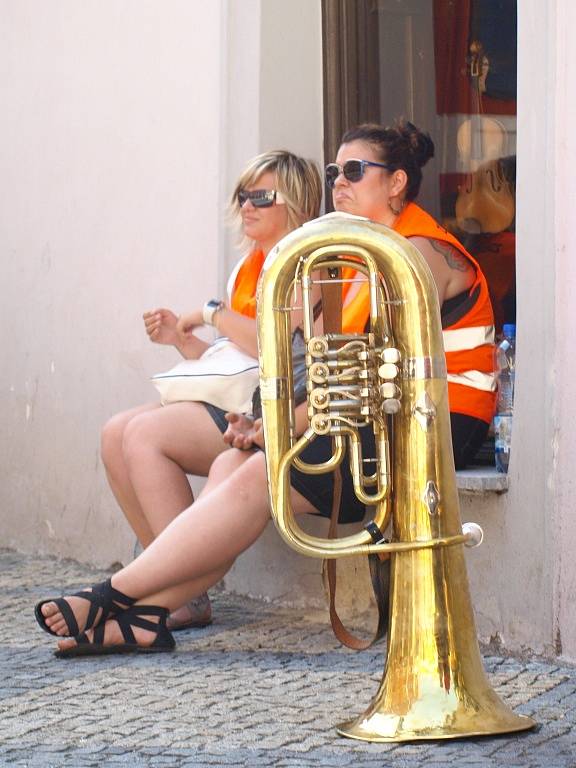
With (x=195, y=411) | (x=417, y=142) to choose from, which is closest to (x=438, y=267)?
(x=417, y=142)

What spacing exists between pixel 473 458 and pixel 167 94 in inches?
81.8

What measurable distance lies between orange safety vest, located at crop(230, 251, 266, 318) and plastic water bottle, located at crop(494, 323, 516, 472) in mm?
909

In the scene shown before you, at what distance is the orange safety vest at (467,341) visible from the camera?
4.55 metres

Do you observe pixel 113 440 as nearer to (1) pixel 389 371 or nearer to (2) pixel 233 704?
(2) pixel 233 704

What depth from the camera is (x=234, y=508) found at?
4488 millimetres

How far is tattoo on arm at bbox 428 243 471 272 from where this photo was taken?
4.52m

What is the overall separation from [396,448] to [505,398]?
4.25 ft

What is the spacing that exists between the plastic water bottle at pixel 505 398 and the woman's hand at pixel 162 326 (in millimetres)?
1097

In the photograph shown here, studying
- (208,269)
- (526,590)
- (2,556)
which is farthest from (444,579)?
(2,556)

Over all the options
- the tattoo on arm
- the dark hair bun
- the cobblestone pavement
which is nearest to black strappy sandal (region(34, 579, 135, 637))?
the cobblestone pavement

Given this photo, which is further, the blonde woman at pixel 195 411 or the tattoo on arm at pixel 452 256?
the blonde woman at pixel 195 411

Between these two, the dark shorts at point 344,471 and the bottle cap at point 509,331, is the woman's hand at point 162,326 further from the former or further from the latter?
the bottle cap at point 509,331

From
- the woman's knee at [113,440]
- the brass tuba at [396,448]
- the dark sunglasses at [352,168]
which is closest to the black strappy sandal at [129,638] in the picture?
the woman's knee at [113,440]

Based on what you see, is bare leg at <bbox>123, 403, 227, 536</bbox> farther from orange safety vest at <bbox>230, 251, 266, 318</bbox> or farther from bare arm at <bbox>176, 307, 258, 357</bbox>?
orange safety vest at <bbox>230, 251, 266, 318</bbox>
